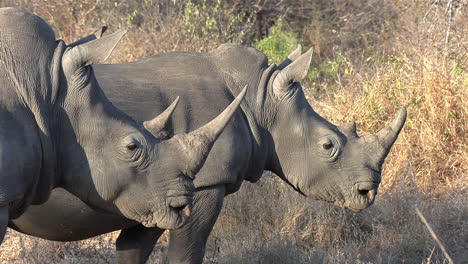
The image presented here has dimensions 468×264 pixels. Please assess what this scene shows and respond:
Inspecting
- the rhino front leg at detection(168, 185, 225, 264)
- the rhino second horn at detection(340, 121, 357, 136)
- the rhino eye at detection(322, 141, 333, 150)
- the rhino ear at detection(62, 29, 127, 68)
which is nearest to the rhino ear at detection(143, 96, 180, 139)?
the rhino ear at detection(62, 29, 127, 68)

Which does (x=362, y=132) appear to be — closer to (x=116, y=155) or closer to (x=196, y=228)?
(x=196, y=228)

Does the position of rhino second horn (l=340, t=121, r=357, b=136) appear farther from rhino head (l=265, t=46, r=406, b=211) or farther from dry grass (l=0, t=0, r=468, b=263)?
dry grass (l=0, t=0, r=468, b=263)

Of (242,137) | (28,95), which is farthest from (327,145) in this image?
(28,95)

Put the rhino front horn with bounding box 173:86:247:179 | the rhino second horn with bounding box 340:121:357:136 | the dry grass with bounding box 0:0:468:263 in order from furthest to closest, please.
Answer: the dry grass with bounding box 0:0:468:263
the rhino second horn with bounding box 340:121:357:136
the rhino front horn with bounding box 173:86:247:179

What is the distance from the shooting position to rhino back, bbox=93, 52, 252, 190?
5375mm

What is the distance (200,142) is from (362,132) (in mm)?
5210

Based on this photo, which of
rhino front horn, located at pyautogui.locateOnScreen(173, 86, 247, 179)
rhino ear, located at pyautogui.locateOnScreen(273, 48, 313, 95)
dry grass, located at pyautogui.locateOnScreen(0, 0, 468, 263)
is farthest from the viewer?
dry grass, located at pyautogui.locateOnScreen(0, 0, 468, 263)

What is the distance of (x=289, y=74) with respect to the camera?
5926 mm

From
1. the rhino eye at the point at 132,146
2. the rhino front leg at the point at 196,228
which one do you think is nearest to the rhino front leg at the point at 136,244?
the rhino front leg at the point at 196,228

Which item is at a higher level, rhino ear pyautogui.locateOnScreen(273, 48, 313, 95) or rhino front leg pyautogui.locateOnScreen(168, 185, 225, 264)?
rhino ear pyautogui.locateOnScreen(273, 48, 313, 95)

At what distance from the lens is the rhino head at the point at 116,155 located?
415 cm

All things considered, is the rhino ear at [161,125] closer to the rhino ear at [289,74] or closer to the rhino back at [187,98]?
the rhino back at [187,98]

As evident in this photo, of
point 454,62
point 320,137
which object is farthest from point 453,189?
point 320,137

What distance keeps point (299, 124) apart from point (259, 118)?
0.90 feet
